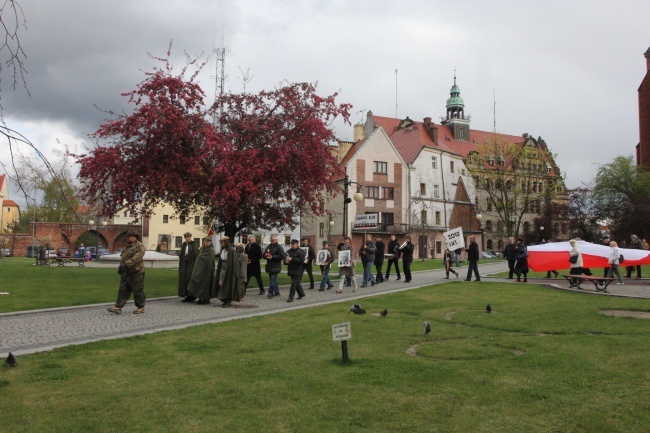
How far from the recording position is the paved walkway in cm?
1017

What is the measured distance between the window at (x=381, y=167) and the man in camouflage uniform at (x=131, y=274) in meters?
52.2

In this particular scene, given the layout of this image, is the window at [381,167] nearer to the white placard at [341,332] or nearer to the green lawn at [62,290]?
the green lawn at [62,290]

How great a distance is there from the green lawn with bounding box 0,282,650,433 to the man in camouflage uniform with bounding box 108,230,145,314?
3.23m

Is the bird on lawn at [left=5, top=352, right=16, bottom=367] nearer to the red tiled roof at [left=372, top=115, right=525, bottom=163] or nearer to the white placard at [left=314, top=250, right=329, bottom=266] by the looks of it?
the white placard at [left=314, top=250, right=329, bottom=266]

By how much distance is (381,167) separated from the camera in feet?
214

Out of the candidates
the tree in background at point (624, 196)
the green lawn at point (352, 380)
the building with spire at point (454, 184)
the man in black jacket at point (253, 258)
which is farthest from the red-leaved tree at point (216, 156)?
the tree in background at point (624, 196)

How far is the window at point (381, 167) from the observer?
64750 millimetres

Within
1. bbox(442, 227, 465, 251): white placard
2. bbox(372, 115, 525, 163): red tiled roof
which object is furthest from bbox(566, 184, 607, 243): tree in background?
→ bbox(442, 227, 465, 251): white placard

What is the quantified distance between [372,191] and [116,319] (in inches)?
2070

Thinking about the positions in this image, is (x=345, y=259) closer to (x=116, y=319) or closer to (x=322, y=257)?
(x=322, y=257)

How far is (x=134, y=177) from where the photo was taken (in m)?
21.5

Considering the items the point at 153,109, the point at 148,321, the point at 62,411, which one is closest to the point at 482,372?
the point at 62,411

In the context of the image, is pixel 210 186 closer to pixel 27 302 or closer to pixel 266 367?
pixel 27 302

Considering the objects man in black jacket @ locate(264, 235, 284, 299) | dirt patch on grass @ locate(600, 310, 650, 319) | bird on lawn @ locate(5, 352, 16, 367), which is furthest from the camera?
man in black jacket @ locate(264, 235, 284, 299)
